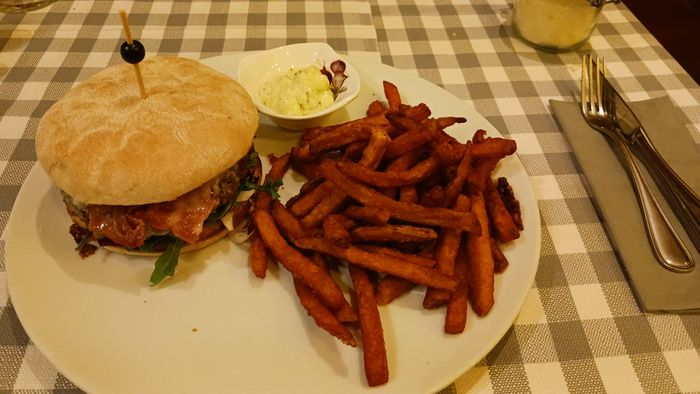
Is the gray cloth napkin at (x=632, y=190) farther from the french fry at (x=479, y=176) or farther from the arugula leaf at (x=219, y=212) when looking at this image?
the arugula leaf at (x=219, y=212)

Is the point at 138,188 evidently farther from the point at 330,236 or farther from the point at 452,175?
the point at 452,175

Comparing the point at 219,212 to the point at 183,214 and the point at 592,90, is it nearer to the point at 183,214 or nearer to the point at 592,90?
the point at 183,214

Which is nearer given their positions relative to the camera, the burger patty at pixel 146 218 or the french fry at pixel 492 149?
the burger patty at pixel 146 218

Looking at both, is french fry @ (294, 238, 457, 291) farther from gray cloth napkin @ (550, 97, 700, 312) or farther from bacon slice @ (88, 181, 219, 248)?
gray cloth napkin @ (550, 97, 700, 312)

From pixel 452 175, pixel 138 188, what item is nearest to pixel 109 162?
pixel 138 188

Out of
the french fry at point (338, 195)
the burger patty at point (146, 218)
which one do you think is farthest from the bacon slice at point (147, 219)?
the french fry at point (338, 195)

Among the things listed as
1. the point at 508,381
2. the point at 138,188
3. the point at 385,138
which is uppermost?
the point at 385,138
